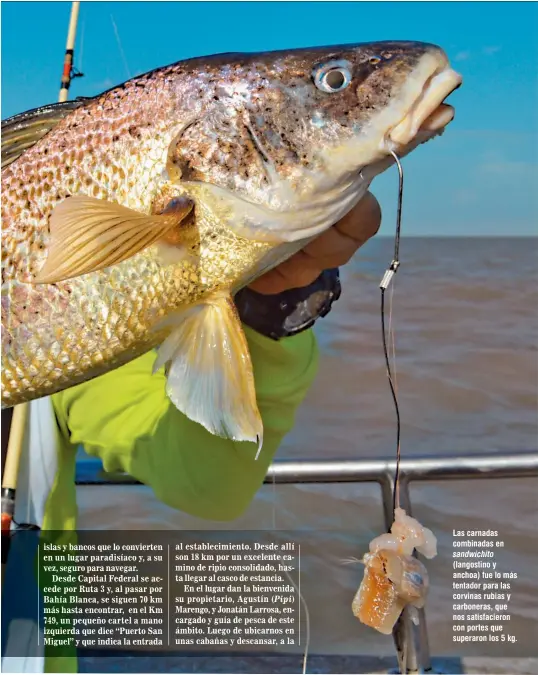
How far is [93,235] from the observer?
81 centimetres

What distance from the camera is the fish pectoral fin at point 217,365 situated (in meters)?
0.92

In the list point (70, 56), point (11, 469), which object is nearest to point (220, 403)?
point (11, 469)

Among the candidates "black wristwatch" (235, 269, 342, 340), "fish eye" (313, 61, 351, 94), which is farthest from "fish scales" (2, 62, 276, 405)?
"black wristwatch" (235, 269, 342, 340)

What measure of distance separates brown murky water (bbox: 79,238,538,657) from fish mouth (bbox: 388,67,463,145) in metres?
1.52

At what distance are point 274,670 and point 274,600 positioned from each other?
206 mm

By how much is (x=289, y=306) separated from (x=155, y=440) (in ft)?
1.41

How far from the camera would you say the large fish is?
0.83 metres

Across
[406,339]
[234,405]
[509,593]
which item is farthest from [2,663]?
[406,339]

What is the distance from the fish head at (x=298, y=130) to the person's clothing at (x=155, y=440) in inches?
23.5

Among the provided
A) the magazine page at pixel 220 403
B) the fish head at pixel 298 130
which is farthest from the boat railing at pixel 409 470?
the fish head at pixel 298 130

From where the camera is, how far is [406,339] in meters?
6.10

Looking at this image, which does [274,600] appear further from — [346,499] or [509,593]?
[346,499]

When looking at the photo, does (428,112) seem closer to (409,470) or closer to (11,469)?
(409,470)

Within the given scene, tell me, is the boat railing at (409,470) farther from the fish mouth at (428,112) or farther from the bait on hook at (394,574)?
the fish mouth at (428,112)
